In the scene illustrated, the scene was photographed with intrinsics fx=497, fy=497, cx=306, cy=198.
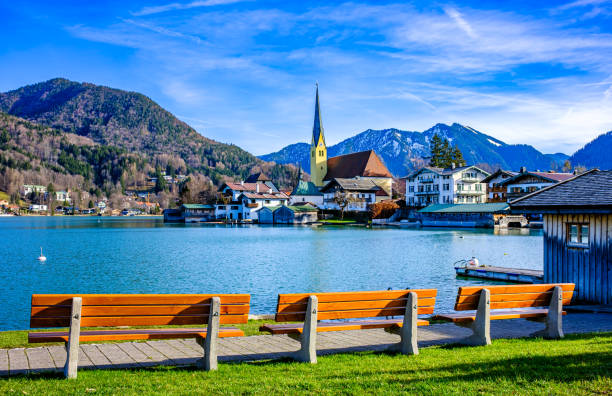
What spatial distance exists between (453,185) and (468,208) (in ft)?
40.3

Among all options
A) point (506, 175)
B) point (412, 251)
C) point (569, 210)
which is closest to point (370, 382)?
point (569, 210)

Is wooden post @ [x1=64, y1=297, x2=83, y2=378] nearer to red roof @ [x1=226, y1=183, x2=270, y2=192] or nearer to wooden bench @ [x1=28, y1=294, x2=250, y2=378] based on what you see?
wooden bench @ [x1=28, y1=294, x2=250, y2=378]

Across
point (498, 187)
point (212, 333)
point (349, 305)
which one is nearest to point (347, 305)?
point (349, 305)

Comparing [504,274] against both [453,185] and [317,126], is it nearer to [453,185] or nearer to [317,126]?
[453,185]

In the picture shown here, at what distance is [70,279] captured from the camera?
28.1 meters

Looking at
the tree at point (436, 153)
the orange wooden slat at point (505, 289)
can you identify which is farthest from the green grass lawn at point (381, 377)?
the tree at point (436, 153)

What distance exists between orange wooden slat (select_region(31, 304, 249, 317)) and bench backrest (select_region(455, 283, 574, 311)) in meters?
3.80

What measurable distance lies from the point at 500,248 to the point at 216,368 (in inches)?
1732

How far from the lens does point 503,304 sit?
861 cm

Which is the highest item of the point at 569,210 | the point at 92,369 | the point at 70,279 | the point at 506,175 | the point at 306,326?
the point at 506,175

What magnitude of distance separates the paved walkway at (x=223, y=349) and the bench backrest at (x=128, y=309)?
34.2 inches

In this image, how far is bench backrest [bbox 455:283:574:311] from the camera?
8.16m

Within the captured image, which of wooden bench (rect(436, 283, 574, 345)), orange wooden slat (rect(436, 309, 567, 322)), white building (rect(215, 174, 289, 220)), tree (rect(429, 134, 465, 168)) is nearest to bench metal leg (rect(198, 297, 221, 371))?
wooden bench (rect(436, 283, 574, 345))

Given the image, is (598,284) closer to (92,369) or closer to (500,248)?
(92,369)
